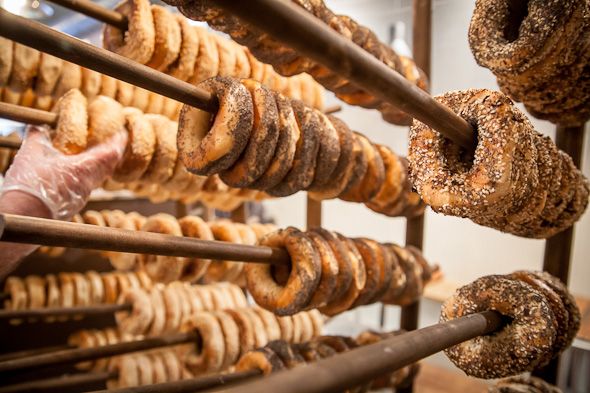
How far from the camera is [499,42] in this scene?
2.38 feet

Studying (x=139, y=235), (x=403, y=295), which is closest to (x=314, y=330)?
(x=403, y=295)

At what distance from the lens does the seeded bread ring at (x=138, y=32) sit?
1.16 m

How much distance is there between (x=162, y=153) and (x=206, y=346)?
67cm

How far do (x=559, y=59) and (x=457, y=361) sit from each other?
1.83 feet

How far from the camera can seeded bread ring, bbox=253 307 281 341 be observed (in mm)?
1610

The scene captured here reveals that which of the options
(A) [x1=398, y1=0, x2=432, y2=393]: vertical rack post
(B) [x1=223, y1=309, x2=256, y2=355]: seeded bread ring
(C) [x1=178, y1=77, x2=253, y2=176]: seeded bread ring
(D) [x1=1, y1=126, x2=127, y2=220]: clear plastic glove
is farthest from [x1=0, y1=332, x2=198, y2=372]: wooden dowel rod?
(A) [x1=398, y1=0, x2=432, y2=393]: vertical rack post

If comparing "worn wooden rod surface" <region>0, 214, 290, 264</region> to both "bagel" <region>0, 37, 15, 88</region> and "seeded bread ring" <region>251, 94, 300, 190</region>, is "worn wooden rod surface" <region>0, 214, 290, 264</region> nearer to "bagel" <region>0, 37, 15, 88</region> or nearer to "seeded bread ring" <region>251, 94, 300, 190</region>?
"seeded bread ring" <region>251, 94, 300, 190</region>

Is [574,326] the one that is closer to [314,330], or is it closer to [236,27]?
[236,27]

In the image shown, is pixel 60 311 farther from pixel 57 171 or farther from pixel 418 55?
pixel 418 55

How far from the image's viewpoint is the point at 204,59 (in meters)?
1.38

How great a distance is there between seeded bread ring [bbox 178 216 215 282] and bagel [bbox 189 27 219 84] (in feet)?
1.58

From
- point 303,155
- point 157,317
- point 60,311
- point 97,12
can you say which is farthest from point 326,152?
point 60,311

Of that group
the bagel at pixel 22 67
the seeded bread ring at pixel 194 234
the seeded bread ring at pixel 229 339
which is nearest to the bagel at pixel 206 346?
the seeded bread ring at pixel 229 339

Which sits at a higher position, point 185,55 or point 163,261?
point 185,55
